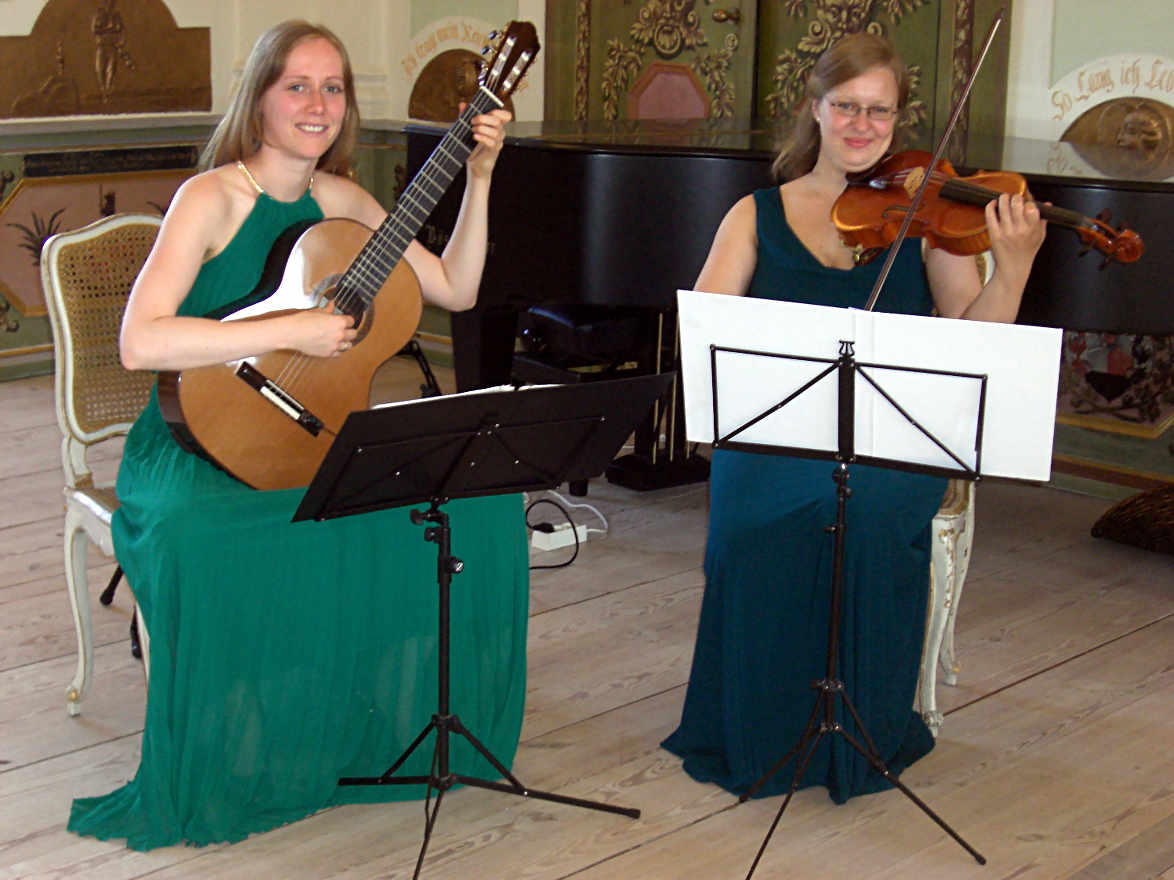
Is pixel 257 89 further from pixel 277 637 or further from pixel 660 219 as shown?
pixel 660 219

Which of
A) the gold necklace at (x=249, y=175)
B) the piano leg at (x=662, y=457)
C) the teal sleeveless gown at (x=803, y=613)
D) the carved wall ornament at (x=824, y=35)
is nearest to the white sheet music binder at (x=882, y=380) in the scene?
the teal sleeveless gown at (x=803, y=613)

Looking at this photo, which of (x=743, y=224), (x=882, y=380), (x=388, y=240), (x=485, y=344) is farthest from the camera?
(x=485, y=344)

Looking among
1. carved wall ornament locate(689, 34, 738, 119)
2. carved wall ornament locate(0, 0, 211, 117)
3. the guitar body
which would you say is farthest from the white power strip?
carved wall ornament locate(0, 0, 211, 117)

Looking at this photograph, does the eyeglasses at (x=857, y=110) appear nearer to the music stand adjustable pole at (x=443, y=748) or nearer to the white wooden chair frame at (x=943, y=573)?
the white wooden chair frame at (x=943, y=573)

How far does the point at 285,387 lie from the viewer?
2.53 meters

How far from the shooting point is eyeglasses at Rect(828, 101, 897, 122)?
2.77m

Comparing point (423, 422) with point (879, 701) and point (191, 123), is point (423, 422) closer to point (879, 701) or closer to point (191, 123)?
point (879, 701)

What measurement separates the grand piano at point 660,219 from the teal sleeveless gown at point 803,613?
0.74m

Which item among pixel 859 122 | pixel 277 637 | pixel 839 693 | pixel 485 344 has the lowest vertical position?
pixel 839 693

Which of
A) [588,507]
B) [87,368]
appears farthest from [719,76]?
[87,368]

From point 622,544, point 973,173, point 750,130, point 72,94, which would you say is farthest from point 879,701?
point 72,94

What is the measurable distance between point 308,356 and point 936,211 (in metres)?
1.11

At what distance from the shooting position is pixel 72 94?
18.9 ft

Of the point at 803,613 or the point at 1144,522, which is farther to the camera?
the point at 1144,522
